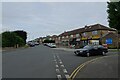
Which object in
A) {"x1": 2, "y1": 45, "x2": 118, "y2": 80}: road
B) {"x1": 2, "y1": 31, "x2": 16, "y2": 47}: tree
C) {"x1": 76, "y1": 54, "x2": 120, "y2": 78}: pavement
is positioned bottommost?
{"x1": 76, "y1": 54, "x2": 120, "y2": 78}: pavement

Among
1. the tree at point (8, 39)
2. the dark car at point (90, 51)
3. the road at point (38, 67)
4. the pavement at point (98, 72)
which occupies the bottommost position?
the pavement at point (98, 72)

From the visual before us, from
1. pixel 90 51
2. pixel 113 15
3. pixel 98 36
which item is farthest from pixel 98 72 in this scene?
pixel 98 36

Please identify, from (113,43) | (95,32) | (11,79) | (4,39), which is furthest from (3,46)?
(11,79)

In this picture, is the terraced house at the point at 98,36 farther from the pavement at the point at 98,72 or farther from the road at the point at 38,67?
the pavement at the point at 98,72

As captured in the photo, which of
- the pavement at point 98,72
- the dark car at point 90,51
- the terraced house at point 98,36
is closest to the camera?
the pavement at point 98,72

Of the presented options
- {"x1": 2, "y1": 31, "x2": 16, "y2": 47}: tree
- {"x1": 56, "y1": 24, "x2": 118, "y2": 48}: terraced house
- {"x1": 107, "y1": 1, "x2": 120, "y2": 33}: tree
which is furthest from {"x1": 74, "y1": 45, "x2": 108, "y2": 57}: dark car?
{"x1": 2, "y1": 31, "x2": 16, "y2": 47}: tree

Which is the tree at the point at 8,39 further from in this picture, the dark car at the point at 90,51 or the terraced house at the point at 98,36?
the dark car at the point at 90,51

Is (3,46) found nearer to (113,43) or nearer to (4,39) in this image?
(4,39)

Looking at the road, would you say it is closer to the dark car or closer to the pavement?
the pavement

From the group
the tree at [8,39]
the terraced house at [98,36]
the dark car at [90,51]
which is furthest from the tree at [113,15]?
the tree at [8,39]

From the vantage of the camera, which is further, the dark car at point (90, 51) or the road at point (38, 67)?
the dark car at point (90, 51)

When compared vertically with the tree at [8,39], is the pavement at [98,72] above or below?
below

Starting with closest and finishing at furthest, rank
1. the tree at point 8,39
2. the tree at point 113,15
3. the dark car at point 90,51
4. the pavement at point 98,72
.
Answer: the pavement at point 98,72, the tree at point 113,15, the dark car at point 90,51, the tree at point 8,39

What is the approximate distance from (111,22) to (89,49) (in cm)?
1347
